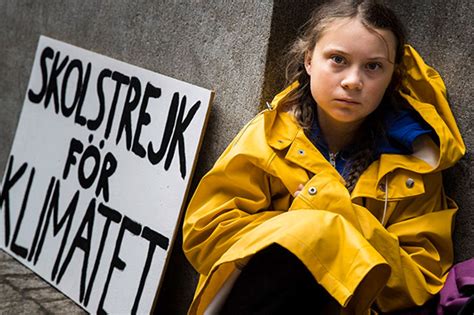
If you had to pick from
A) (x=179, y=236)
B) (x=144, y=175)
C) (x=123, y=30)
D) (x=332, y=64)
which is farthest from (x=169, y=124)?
(x=332, y=64)

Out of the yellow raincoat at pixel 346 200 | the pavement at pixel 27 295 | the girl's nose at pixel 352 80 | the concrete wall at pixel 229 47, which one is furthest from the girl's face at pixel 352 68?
the pavement at pixel 27 295

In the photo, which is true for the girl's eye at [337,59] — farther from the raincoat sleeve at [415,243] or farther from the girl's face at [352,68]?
the raincoat sleeve at [415,243]

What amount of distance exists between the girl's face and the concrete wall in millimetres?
369

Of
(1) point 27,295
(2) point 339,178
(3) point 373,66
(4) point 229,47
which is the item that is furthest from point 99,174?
(3) point 373,66

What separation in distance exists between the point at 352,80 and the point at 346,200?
1.33ft

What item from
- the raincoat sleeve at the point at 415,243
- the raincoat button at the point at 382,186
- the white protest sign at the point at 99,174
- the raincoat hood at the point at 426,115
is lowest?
the white protest sign at the point at 99,174

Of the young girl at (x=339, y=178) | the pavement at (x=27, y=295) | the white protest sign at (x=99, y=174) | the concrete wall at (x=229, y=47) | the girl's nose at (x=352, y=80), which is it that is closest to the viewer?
the young girl at (x=339, y=178)

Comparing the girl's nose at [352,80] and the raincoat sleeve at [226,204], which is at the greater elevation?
the girl's nose at [352,80]

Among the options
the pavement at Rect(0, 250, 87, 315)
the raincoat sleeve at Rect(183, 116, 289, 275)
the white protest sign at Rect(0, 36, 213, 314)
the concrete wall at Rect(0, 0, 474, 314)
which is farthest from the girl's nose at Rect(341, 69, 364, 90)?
the pavement at Rect(0, 250, 87, 315)

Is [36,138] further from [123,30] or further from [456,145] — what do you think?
[456,145]

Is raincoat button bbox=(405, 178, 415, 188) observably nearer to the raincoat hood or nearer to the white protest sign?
the raincoat hood

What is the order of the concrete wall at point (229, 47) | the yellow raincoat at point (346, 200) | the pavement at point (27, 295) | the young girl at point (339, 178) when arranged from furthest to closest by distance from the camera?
1. the pavement at point (27, 295)
2. the concrete wall at point (229, 47)
3. the yellow raincoat at point (346, 200)
4. the young girl at point (339, 178)

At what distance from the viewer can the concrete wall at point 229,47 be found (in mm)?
2748

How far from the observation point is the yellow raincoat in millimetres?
2344
